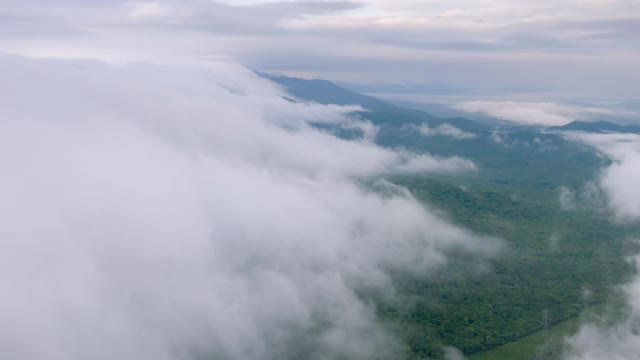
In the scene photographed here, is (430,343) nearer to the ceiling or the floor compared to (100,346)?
nearer to the floor

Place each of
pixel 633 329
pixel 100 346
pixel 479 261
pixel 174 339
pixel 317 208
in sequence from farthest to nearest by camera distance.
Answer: pixel 317 208
pixel 479 261
pixel 633 329
pixel 174 339
pixel 100 346

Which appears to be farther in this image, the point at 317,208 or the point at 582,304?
the point at 317,208

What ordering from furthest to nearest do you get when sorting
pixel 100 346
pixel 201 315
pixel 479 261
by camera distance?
pixel 479 261, pixel 201 315, pixel 100 346

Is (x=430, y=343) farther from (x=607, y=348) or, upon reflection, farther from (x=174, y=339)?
(x=174, y=339)

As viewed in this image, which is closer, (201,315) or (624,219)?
(201,315)

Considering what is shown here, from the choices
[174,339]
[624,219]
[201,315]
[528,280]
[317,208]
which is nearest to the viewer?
[174,339]

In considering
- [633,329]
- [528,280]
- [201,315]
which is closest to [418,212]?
[528,280]

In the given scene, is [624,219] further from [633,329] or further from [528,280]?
[633,329]

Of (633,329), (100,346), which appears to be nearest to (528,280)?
(633,329)

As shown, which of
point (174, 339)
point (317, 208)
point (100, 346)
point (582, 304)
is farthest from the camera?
point (317, 208)
